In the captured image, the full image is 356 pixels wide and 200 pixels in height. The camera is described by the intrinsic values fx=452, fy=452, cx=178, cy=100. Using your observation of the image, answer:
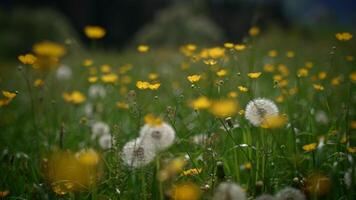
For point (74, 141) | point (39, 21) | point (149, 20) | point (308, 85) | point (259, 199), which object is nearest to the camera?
point (259, 199)

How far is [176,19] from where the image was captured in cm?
1330

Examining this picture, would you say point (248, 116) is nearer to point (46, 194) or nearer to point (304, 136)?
point (304, 136)

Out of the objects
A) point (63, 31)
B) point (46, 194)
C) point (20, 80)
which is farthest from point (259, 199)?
point (63, 31)

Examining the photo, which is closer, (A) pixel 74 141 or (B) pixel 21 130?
(A) pixel 74 141

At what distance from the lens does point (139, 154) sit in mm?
1780

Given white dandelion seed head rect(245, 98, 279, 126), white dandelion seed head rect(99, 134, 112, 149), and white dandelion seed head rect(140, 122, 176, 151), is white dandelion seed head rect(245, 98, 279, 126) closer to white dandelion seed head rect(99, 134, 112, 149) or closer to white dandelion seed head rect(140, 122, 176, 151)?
white dandelion seed head rect(140, 122, 176, 151)

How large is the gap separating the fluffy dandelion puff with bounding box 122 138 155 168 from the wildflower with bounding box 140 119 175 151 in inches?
1.0

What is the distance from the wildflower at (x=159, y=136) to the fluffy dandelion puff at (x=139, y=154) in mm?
27

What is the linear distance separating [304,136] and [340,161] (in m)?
0.39

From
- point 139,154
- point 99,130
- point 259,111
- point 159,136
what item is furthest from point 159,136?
point 99,130

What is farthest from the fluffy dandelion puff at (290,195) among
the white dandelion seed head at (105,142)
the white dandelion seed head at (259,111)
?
the white dandelion seed head at (105,142)

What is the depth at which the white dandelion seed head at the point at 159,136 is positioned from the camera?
1.81 m

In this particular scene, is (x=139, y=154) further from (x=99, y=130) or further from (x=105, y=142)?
(x=99, y=130)

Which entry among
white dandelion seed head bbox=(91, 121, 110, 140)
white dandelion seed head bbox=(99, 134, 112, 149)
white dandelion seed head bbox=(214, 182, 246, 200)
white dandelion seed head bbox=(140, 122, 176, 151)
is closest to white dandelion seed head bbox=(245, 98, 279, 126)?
white dandelion seed head bbox=(140, 122, 176, 151)
